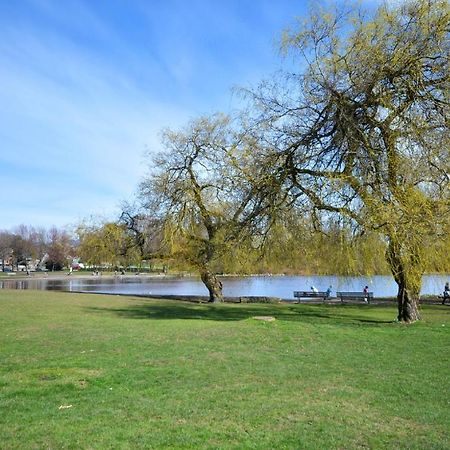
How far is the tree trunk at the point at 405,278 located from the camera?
47.6 feet

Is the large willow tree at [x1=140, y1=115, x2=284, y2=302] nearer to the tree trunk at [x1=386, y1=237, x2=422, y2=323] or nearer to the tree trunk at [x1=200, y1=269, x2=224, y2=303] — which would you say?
the tree trunk at [x1=200, y1=269, x2=224, y2=303]

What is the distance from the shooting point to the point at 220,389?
7.03 meters

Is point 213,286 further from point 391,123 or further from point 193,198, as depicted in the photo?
point 391,123

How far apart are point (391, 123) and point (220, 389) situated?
10.8 meters

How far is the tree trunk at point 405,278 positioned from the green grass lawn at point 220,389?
6.69ft

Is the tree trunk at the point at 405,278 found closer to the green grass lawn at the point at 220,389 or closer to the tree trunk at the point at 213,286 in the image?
the green grass lawn at the point at 220,389

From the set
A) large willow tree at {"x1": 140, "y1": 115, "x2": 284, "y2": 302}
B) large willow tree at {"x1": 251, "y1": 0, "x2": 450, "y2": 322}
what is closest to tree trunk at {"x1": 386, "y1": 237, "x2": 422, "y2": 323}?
large willow tree at {"x1": 251, "y1": 0, "x2": 450, "y2": 322}

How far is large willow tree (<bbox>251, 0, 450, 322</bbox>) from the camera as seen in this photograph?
1407 cm

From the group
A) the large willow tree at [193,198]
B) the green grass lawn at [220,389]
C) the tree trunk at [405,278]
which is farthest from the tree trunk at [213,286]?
the green grass lawn at [220,389]

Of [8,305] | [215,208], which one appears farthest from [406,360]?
[215,208]

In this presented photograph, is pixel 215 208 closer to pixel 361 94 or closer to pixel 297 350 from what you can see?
pixel 361 94

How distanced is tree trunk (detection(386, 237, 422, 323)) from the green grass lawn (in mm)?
2040

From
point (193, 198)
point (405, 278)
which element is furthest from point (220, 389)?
point (193, 198)

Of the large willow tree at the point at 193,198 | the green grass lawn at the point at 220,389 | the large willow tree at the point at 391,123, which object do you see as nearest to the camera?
the green grass lawn at the point at 220,389
